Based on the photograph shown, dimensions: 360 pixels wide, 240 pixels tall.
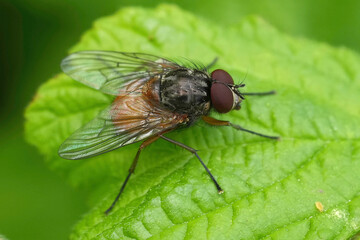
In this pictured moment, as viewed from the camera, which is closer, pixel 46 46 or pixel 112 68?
pixel 112 68

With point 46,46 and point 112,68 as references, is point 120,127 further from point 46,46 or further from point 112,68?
point 46,46

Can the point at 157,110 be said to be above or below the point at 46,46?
below

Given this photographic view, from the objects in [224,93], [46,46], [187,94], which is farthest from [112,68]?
[46,46]

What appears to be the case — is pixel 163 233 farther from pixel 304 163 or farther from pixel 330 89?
pixel 330 89

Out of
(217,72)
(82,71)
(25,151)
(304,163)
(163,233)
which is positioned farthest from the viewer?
(25,151)

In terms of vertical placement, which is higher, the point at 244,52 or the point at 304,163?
the point at 244,52

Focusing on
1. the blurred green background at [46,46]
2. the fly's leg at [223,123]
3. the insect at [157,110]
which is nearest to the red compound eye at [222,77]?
the insect at [157,110]

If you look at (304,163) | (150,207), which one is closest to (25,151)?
(150,207)
